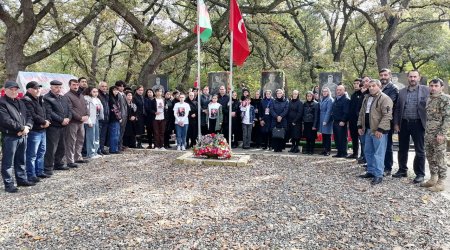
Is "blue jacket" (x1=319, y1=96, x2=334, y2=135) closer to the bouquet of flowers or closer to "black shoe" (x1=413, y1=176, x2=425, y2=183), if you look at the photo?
the bouquet of flowers

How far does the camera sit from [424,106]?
6465 mm

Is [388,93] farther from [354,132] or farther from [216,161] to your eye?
[216,161]

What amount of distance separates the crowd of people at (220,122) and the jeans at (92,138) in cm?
2

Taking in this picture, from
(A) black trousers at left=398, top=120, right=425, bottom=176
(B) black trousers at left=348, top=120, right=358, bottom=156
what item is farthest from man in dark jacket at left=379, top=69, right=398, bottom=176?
(B) black trousers at left=348, top=120, right=358, bottom=156

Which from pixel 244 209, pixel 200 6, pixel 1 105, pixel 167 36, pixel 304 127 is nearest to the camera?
pixel 244 209

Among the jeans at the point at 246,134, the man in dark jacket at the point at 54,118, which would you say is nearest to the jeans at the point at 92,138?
the man in dark jacket at the point at 54,118

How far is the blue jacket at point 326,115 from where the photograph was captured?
9.14 metres

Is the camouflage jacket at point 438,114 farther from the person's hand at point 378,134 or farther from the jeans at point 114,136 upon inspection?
the jeans at point 114,136

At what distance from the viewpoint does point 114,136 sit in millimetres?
9461

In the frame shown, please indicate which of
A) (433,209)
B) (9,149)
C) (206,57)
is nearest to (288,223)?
(433,209)

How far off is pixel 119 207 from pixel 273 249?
2.28m

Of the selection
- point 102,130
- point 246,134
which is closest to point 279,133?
point 246,134

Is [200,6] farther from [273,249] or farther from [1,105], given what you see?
[273,249]

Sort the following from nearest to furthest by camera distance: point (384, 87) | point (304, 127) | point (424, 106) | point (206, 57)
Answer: point (424, 106) → point (384, 87) → point (304, 127) → point (206, 57)
